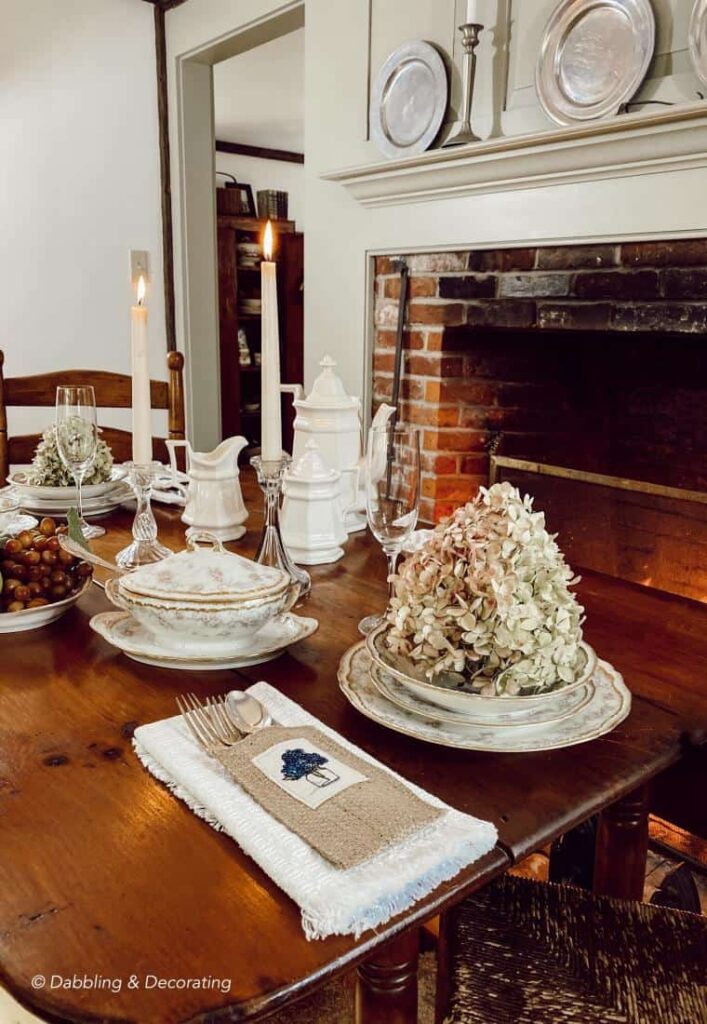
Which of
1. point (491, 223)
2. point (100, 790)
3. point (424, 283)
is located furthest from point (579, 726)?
point (424, 283)

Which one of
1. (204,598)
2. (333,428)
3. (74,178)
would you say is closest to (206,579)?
(204,598)

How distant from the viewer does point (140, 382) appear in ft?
3.63

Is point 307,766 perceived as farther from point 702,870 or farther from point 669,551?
point 669,551

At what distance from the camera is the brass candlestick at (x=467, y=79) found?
78.1 inches

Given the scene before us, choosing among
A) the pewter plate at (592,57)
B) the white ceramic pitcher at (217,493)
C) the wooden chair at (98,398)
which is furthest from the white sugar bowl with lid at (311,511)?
the pewter plate at (592,57)

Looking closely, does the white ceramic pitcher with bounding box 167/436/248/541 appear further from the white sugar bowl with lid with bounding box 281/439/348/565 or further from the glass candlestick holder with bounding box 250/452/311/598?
the glass candlestick holder with bounding box 250/452/311/598

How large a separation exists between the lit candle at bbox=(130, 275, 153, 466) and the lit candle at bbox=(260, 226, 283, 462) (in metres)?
0.17

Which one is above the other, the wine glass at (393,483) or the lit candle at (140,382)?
the lit candle at (140,382)

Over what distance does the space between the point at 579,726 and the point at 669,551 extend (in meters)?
1.42

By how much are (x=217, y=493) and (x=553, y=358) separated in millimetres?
1349

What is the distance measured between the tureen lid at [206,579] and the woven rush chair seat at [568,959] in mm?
421

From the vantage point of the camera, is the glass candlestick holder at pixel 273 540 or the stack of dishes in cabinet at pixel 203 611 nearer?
the stack of dishes in cabinet at pixel 203 611

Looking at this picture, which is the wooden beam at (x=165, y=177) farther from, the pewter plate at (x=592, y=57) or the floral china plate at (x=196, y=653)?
the floral china plate at (x=196, y=653)

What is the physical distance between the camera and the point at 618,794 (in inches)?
27.5
